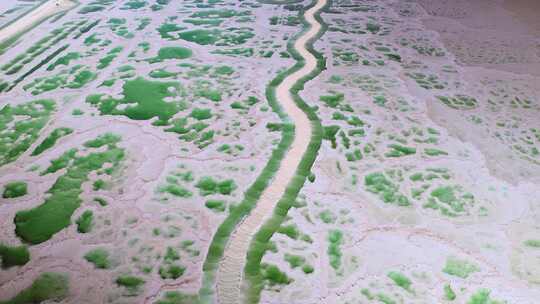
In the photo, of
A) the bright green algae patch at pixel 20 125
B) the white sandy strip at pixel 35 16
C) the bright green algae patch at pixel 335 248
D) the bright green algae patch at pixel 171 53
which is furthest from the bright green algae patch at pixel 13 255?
the white sandy strip at pixel 35 16

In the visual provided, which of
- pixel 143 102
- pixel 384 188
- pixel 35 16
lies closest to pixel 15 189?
pixel 143 102

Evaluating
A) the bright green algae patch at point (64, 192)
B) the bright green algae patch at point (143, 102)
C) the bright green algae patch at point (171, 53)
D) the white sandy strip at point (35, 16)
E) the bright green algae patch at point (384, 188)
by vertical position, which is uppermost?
the white sandy strip at point (35, 16)

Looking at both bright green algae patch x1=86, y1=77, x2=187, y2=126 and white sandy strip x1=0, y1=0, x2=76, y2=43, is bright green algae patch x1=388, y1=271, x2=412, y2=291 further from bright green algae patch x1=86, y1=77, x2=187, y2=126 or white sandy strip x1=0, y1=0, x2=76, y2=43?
white sandy strip x1=0, y1=0, x2=76, y2=43

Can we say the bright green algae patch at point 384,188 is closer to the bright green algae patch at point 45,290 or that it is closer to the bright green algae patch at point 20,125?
the bright green algae patch at point 45,290

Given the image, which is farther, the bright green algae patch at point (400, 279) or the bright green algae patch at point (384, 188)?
the bright green algae patch at point (384, 188)

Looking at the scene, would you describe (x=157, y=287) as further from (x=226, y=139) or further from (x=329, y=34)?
(x=329, y=34)

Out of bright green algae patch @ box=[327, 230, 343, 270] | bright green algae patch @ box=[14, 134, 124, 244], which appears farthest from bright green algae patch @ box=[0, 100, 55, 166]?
bright green algae patch @ box=[327, 230, 343, 270]
